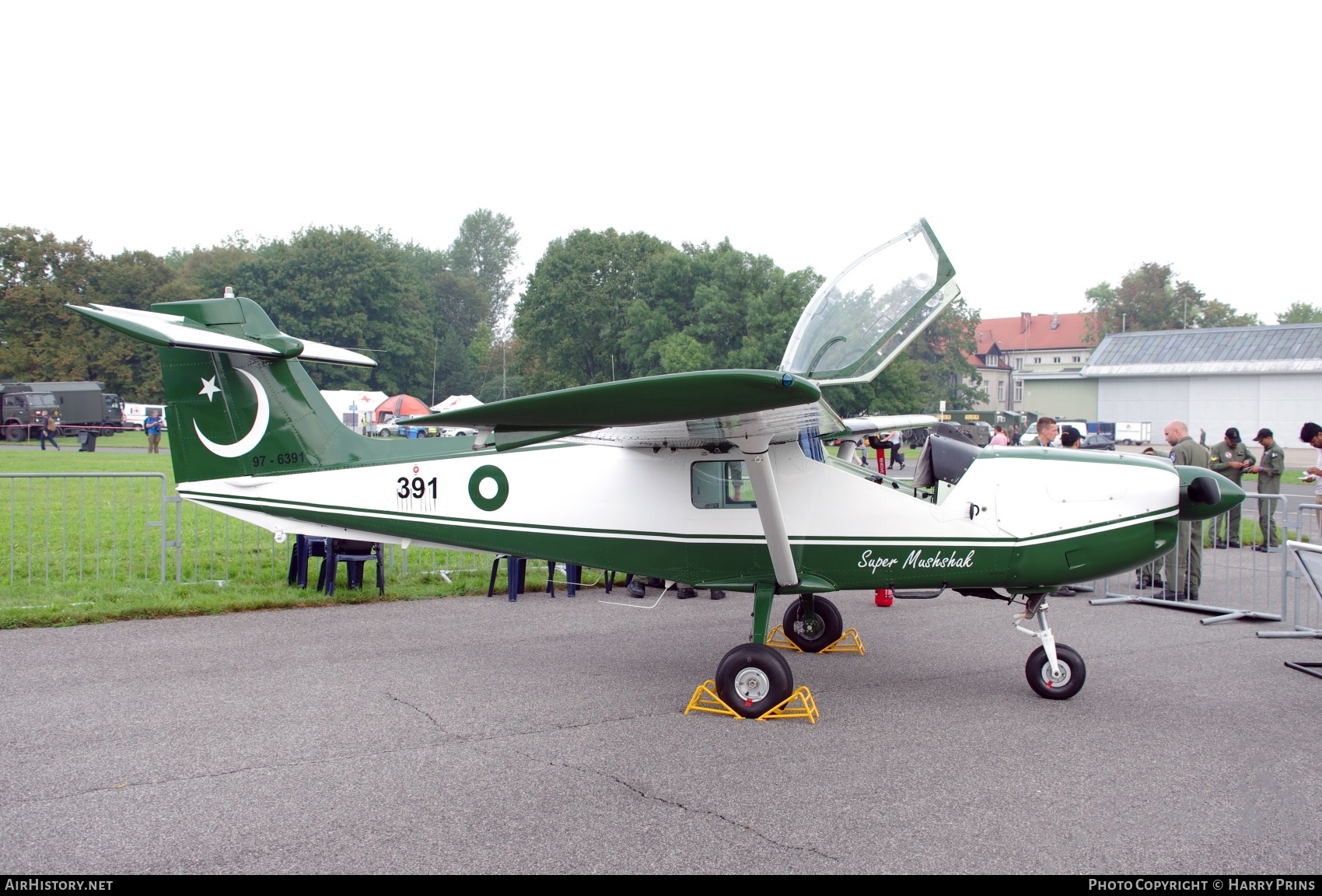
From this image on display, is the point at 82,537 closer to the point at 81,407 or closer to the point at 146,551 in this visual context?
the point at 146,551

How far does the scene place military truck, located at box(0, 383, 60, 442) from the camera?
1572 inches

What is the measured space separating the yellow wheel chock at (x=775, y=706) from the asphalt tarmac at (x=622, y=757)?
9 centimetres

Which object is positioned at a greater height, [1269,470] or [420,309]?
[420,309]

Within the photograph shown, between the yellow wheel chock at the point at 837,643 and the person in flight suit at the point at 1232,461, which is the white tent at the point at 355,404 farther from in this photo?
the yellow wheel chock at the point at 837,643

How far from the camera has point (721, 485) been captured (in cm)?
605

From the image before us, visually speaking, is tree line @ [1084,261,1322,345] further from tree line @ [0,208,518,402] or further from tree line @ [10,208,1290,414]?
tree line @ [0,208,518,402]

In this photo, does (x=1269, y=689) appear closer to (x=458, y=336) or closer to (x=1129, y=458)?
(x=1129, y=458)

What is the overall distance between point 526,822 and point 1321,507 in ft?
27.8

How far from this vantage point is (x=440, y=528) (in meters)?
6.45

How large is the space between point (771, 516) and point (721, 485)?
0.73 meters

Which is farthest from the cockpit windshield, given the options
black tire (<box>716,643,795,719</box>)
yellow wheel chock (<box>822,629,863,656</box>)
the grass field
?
the grass field

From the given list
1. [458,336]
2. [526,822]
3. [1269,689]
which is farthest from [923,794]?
[458,336]

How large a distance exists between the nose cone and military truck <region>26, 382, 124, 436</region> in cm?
4867

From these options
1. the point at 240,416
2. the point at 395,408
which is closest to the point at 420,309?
the point at 395,408
